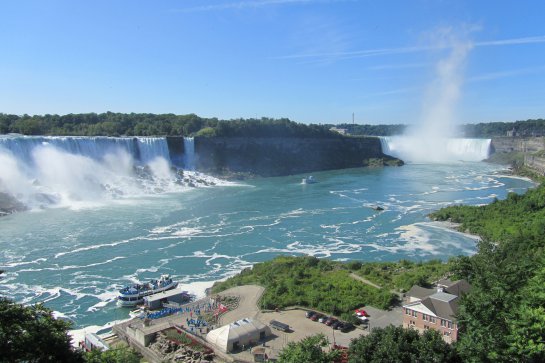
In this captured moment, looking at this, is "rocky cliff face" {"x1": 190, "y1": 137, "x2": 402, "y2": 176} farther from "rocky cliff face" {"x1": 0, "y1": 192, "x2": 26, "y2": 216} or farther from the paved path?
the paved path

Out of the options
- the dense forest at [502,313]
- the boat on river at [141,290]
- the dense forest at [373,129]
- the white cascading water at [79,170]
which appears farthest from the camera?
the dense forest at [373,129]

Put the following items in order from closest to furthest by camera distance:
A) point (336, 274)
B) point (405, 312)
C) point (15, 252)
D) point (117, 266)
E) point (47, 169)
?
point (405, 312) < point (336, 274) < point (117, 266) < point (15, 252) < point (47, 169)

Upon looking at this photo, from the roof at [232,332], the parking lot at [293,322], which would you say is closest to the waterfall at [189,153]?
the parking lot at [293,322]

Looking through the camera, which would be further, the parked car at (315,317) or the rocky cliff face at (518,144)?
the rocky cliff face at (518,144)

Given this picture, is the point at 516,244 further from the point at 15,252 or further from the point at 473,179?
the point at 473,179

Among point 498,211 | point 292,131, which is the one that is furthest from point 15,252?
point 292,131

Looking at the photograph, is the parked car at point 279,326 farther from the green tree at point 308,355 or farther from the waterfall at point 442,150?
the waterfall at point 442,150

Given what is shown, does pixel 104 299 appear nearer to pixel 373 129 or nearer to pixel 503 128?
pixel 503 128

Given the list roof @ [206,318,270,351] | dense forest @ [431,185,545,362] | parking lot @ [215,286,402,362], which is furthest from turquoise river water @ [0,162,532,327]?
dense forest @ [431,185,545,362]
